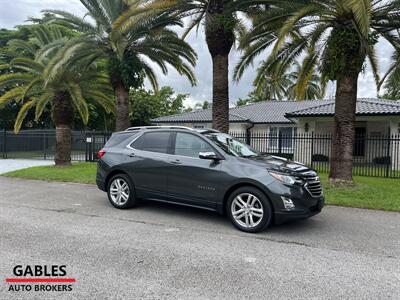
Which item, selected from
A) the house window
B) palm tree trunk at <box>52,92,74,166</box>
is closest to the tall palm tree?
palm tree trunk at <box>52,92,74,166</box>

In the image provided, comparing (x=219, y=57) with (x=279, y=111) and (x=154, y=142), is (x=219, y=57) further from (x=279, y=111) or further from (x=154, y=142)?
(x=279, y=111)

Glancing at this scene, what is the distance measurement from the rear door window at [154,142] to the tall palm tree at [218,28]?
15.2 ft

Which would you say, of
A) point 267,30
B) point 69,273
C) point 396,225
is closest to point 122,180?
point 69,273

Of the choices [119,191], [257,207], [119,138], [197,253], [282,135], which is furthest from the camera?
[282,135]

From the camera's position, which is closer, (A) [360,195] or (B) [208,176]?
(B) [208,176]

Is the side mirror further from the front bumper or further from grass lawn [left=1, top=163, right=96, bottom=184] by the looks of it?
grass lawn [left=1, top=163, right=96, bottom=184]

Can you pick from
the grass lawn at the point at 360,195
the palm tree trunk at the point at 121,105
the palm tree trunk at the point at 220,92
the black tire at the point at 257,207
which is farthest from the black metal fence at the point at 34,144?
the black tire at the point at 257,207

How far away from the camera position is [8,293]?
328 centimetres

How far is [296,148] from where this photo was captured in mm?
20391

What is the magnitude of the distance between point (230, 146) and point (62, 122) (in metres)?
11.5

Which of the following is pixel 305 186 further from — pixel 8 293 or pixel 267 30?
pixel 267 30

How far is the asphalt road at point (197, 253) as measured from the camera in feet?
11.2

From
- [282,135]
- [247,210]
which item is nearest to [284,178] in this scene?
[247,210]

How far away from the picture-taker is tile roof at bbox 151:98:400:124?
18.9 meters
